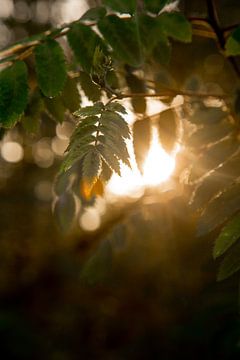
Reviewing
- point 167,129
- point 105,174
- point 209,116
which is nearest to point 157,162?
point 167,129

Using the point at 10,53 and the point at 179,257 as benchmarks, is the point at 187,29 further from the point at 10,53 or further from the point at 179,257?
the point at 179,257

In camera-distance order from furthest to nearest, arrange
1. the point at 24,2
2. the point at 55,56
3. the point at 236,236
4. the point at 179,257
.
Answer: the point at 24,2 → the point at 179,257 → the point at 55,56 → the point at 236,236

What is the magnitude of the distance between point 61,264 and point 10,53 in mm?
9627

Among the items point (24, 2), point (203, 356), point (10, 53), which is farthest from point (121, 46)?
point (24, 2)

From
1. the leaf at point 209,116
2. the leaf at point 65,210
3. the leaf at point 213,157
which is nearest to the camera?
the leaf at point 213,157

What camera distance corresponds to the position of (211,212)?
1.28m

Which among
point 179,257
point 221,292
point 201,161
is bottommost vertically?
point 201,161

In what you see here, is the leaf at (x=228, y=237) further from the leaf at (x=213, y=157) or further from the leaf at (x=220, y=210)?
the leaf at (x=213, y=157)

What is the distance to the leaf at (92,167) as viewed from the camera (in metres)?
1.04

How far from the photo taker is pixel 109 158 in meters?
1.06

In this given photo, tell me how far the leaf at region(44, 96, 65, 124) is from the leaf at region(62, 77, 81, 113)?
0.02 m

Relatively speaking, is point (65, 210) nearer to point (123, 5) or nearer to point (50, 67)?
point (50, 67)

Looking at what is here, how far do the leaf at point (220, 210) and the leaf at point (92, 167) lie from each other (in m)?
0.33

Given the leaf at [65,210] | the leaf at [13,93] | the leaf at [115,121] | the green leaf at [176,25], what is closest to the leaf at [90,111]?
the leaf at [115,121]
